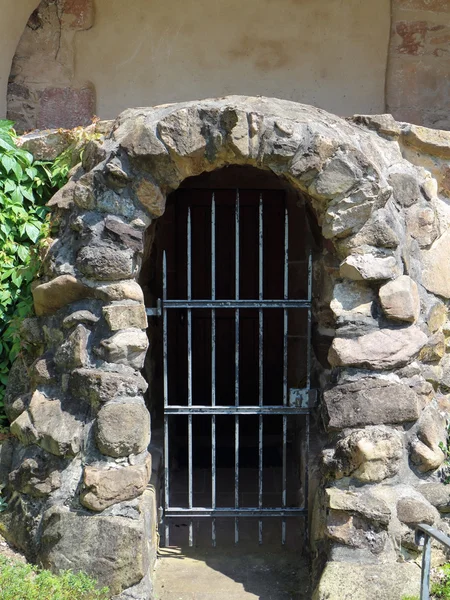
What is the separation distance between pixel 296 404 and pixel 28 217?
181 centimetres

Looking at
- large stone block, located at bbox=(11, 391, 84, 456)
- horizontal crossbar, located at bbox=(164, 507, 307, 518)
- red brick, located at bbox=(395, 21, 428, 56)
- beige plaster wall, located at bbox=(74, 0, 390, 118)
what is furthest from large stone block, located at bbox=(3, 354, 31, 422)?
red brick, located at bbox=(395, 21, 428, 56)

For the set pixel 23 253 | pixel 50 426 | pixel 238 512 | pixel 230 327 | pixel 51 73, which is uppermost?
pixel 51 73

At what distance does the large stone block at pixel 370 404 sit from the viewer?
2.99m

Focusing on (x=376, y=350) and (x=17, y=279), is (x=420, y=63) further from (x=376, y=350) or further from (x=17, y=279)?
(x=17, y=279)

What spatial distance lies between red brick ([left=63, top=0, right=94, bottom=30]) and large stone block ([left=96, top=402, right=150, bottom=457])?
2802 millimetres

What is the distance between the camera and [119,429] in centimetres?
295

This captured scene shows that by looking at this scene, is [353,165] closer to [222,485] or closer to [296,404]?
[296,404]

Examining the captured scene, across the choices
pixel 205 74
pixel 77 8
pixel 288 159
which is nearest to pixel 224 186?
pixel 205 74

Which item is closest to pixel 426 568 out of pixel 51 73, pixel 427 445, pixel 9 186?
pixel 427 445

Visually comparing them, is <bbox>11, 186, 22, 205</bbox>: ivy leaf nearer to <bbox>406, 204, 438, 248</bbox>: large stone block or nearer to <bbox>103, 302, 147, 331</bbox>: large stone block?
<bbox>103, 302, 147, 331</bbox>: large stone block

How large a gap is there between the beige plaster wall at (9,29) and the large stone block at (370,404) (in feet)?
9.28

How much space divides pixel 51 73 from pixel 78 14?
1.43ft

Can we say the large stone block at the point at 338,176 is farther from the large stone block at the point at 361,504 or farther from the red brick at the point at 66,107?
the red brick at the point at 66,107

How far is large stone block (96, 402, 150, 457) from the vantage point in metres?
2.94
